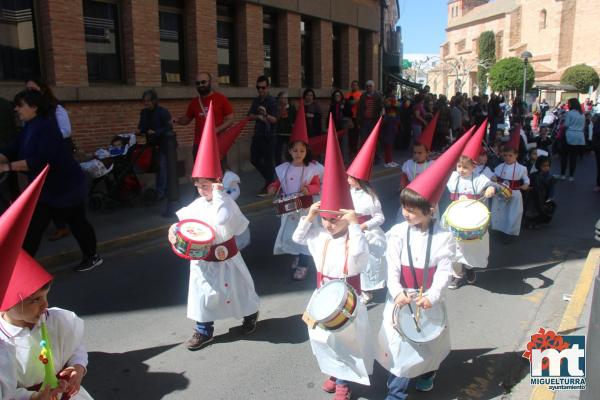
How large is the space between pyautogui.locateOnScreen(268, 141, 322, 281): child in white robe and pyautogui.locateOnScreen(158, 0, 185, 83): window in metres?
6.64

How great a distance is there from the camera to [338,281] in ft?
10.5

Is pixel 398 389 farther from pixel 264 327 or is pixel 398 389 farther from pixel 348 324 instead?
pixel 264 327

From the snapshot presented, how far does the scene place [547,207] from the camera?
8219mm

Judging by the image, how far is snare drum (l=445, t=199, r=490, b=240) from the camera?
4.84 metres

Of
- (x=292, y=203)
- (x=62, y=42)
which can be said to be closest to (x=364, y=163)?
(x=292, y=203)

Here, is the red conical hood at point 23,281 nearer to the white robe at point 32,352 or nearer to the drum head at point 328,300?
the white robe at point 32,352

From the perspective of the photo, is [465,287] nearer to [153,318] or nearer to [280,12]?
[153,318]

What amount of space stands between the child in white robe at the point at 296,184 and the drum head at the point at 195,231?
1.87 metres

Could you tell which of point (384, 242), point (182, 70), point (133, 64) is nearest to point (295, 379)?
point (384, 242)

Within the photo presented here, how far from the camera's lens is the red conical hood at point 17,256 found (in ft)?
6.75

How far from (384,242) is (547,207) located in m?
4.37

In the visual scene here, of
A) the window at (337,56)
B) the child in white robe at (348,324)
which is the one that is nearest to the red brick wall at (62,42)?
the child in white robe at (348,324)

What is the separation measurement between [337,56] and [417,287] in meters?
15.7

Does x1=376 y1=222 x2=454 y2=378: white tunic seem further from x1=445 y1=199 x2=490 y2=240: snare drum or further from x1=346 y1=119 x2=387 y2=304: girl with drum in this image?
x1=445 y1=199 x2=490 y2=240: snare drum
